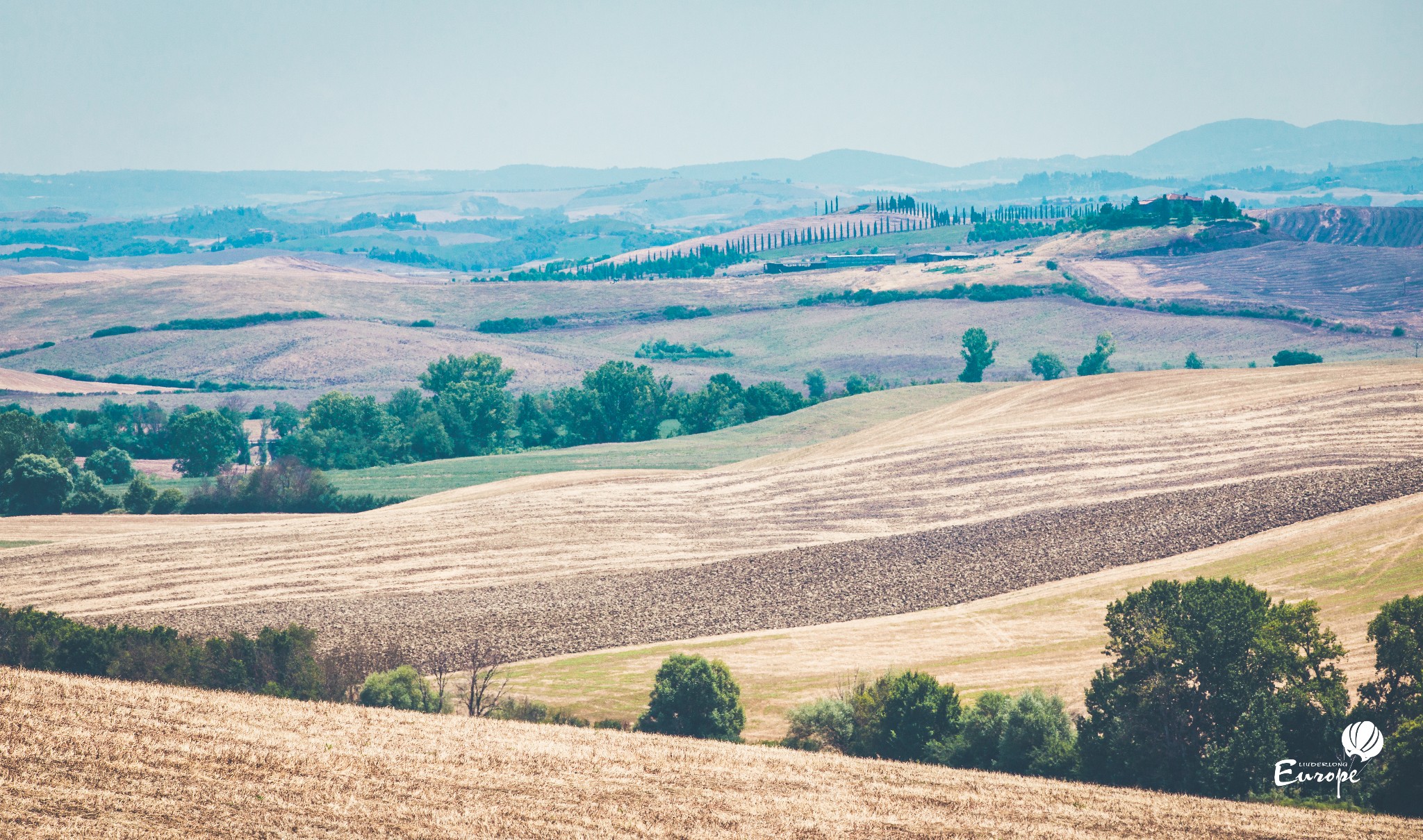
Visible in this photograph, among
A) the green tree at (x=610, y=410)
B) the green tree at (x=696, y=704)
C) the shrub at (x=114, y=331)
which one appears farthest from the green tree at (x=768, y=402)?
the shrub at (x=114, y=331)

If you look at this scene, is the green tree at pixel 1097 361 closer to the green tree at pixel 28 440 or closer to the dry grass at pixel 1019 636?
the dry grass at pixel 1019 636

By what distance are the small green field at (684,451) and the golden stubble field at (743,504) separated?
10577 mm

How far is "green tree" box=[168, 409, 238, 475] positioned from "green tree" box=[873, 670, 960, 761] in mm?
88171

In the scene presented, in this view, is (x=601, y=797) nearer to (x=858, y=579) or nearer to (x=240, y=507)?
(x=858, y=579)

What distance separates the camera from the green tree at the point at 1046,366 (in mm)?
143875

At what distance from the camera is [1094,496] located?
61719mm

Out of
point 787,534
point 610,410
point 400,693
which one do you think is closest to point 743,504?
point 787,534

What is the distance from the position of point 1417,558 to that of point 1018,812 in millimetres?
28107

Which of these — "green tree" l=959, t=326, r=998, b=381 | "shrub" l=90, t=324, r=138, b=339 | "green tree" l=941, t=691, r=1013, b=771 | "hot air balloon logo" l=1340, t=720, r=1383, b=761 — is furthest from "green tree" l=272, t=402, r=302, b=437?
"hot air balloon logo" l=1340, t=720, r=1383, b=761

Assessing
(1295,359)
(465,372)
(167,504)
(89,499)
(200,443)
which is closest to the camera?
(167,504)

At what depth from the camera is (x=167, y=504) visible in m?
88.4

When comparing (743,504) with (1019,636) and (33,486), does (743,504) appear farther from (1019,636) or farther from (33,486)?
(33,486)

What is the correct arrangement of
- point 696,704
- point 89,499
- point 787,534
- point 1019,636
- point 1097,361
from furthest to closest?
point 1097,361, point 89,499, point 787,534, point 1019,636, point 696,704

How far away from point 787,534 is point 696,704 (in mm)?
25055
